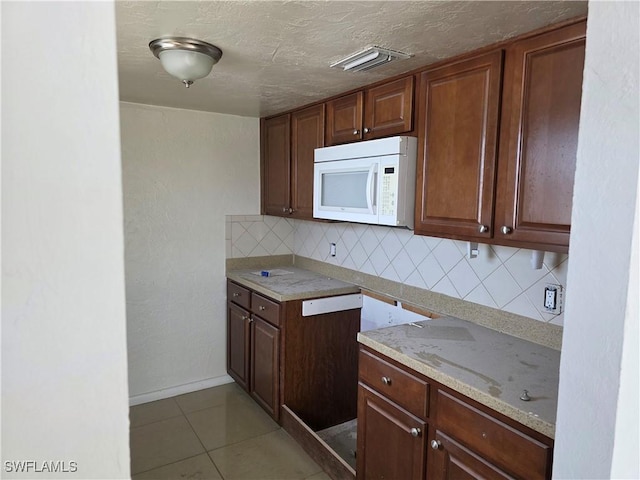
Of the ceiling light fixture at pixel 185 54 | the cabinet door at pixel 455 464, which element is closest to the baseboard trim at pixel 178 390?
the cabinet door at pixel 455 464

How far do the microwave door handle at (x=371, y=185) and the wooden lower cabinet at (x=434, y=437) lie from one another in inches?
27.0

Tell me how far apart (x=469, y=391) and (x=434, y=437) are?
28cm

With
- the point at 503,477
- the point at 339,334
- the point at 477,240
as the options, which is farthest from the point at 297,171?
the point at 503,477

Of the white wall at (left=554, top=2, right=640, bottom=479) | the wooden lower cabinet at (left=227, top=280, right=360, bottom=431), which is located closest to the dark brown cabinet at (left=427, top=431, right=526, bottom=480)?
the white wall at (left=554, top=2, right=640, bottom=479)

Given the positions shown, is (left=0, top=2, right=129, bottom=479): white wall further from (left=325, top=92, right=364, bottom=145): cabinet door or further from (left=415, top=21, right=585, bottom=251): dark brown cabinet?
(left=325, top=92, right=364, bottom=145): cabinet door

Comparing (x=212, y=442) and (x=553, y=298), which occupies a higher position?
(x=553, y=298)

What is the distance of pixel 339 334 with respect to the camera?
286cm

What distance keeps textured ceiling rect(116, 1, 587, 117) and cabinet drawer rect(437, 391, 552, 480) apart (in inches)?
51.1

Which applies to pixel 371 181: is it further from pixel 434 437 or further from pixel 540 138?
pixel 434 437

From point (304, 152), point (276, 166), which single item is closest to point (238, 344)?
point (276, 166)

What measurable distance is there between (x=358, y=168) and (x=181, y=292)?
1.80 m

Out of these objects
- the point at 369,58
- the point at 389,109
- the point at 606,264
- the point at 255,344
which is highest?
the point at 369,58

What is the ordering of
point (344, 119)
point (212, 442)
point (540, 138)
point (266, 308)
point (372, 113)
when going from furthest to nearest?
point (266, 308) < point (212, 442) < point (344, 119) < point (372, 113) < point (540, 138)

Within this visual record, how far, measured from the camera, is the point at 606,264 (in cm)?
93
